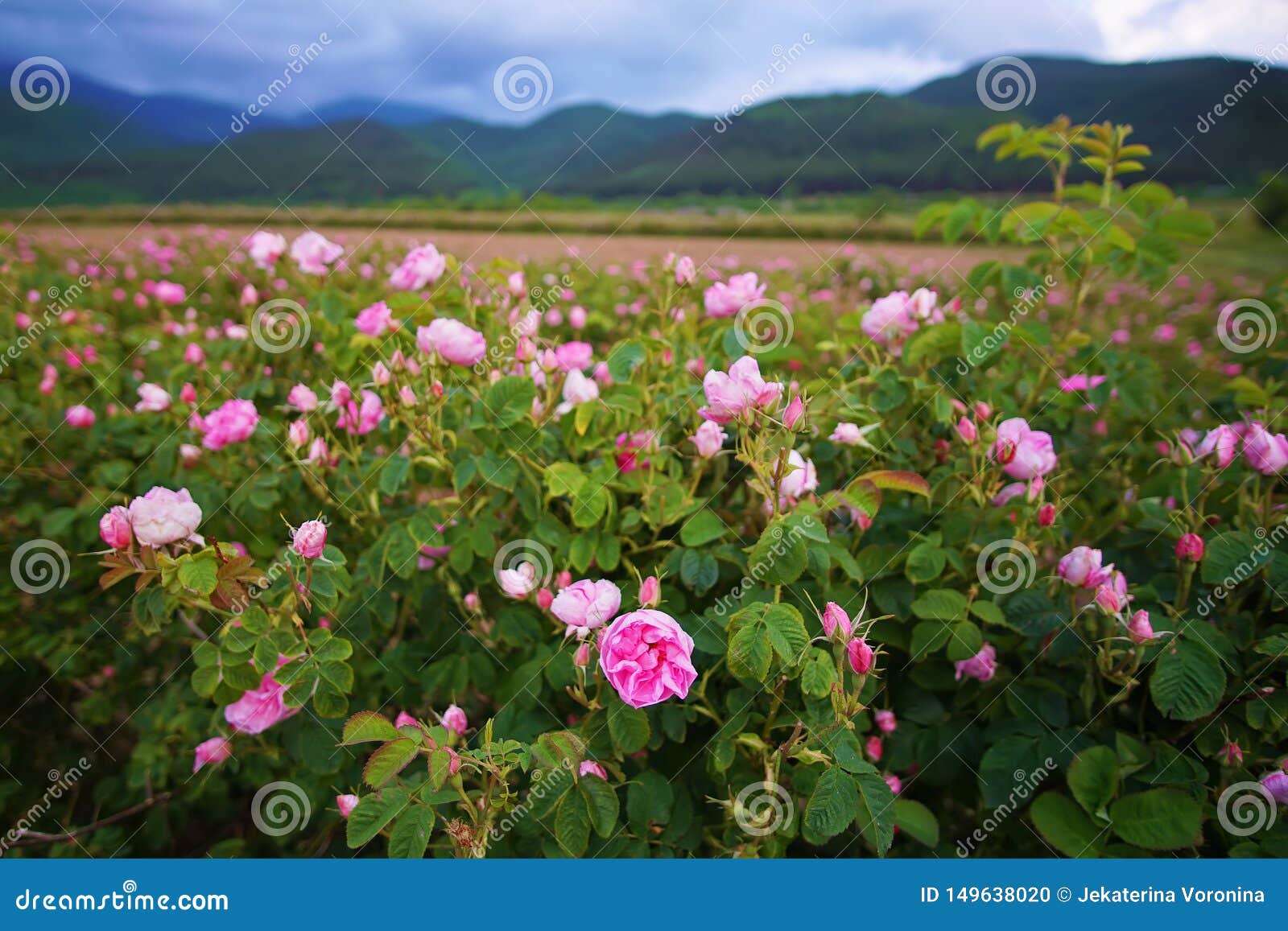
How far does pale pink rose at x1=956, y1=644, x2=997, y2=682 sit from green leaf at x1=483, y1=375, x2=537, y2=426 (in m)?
0.83

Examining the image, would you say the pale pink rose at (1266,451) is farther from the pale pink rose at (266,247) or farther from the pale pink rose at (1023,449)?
the pale pink rose at (266,247)

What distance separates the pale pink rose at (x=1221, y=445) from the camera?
4.01 ft

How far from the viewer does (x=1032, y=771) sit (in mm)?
Answer: 1167

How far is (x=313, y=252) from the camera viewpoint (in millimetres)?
1666

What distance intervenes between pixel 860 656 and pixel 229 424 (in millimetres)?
1297

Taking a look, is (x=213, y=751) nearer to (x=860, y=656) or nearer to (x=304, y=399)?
(x=304, y=399)

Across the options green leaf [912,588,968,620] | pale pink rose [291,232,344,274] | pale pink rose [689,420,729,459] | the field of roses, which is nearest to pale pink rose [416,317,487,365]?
the field of roses

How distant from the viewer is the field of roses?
0.97 meters

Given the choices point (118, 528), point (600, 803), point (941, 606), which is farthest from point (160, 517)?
point (941, 606)

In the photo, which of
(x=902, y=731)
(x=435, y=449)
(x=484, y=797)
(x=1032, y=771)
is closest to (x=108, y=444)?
(x=435, y=449)

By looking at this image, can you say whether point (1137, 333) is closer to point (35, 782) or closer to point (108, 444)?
point (108, 444)

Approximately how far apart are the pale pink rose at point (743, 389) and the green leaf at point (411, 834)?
2.06ft

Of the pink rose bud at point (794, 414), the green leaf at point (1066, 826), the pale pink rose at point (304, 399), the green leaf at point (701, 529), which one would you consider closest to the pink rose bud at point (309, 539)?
the pale pink rose at point (304, 399)

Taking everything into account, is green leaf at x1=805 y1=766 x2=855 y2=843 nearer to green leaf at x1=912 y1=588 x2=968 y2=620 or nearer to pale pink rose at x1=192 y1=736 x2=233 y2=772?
green leaf at x1=912 y1=588 x2=968 y2=620
